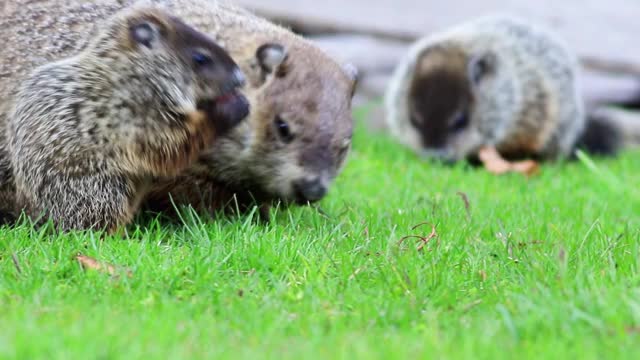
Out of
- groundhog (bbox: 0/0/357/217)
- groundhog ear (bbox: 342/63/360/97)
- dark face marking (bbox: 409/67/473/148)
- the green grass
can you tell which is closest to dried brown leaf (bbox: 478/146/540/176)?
dark face marking (bbox: 409/67/473/148)

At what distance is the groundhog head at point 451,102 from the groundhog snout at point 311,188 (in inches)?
150

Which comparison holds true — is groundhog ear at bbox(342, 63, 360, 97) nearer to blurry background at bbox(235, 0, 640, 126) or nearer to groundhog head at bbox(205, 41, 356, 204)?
groundhog head at bbox(205, 41, 356, 204)

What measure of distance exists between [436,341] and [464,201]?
2796 millimetres

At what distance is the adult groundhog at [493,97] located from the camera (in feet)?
29.2

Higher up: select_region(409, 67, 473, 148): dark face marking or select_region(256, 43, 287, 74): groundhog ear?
select_region(256, 43, 287, 74): groundhog ear

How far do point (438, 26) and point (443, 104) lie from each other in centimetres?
308

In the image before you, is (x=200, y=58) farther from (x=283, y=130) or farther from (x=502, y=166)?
(x=502, y=166)

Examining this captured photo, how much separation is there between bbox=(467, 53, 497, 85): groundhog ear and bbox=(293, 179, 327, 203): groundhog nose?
13.4 feet

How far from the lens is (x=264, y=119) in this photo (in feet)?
16.9

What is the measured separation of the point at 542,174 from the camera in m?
8.26

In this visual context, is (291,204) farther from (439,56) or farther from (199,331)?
(439,56)

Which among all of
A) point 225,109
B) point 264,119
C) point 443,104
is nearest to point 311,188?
point 264,119

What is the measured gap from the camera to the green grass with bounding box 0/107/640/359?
10.1 ft

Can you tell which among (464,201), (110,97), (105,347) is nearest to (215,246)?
(110,97)
